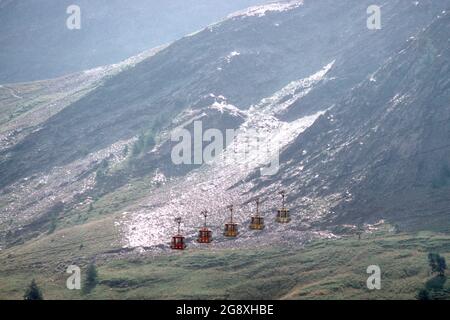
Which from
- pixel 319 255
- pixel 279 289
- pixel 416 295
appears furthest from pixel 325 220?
pixel 416 295

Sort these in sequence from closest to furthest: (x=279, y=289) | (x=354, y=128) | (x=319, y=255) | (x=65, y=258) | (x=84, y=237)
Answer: (x=279, y=289) → (x=319, y=255) → (x=65, y=258) → (x=84, y=237) → (x=354, y=128)

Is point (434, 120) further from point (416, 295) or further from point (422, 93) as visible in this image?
point (416, 295)

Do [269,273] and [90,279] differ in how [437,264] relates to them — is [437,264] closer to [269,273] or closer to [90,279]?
[269,273]
